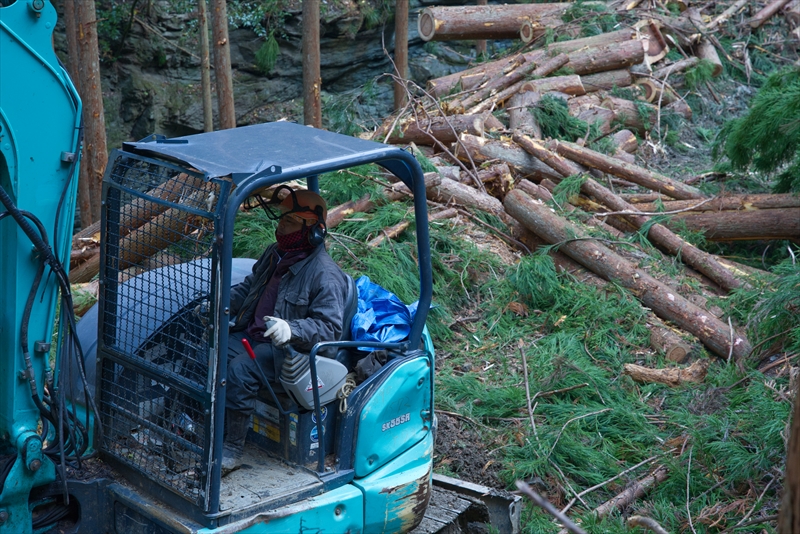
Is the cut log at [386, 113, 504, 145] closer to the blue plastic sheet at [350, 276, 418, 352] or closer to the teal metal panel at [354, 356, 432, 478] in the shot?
the blue plastic sheet at [350, 276, 418, 352]

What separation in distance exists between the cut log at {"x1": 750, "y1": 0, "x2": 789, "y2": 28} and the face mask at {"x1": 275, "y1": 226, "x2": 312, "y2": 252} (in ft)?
40.3

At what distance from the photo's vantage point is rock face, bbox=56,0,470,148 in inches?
615

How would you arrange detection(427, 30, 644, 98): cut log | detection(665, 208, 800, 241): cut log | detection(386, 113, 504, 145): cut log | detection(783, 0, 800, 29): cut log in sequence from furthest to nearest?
detection(783, 0, 800, 29): cut log → detection(427, 30, 644, 98): cut log → detection(386, 113, 504, 145): cut log → detection(665, 208, 800, 241): cut log

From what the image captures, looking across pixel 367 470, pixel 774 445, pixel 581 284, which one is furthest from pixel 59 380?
pixel 581 284

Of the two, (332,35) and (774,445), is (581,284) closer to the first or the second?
(774,445)

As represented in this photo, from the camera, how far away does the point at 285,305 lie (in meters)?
3.56


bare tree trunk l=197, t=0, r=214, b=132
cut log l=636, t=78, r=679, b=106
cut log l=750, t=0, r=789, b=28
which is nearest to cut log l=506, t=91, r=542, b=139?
cut log l=636, t=78, r=679, b=106

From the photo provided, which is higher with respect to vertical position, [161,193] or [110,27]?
[110,27]

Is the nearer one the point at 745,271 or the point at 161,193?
the point at 161,193

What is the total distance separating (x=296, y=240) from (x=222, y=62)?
7084mm

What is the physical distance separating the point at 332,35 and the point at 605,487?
587 inches

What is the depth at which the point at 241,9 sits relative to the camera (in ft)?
54.7

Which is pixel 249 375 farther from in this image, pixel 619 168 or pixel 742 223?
pixel 619 168

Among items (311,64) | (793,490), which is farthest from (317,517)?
(311,64)
